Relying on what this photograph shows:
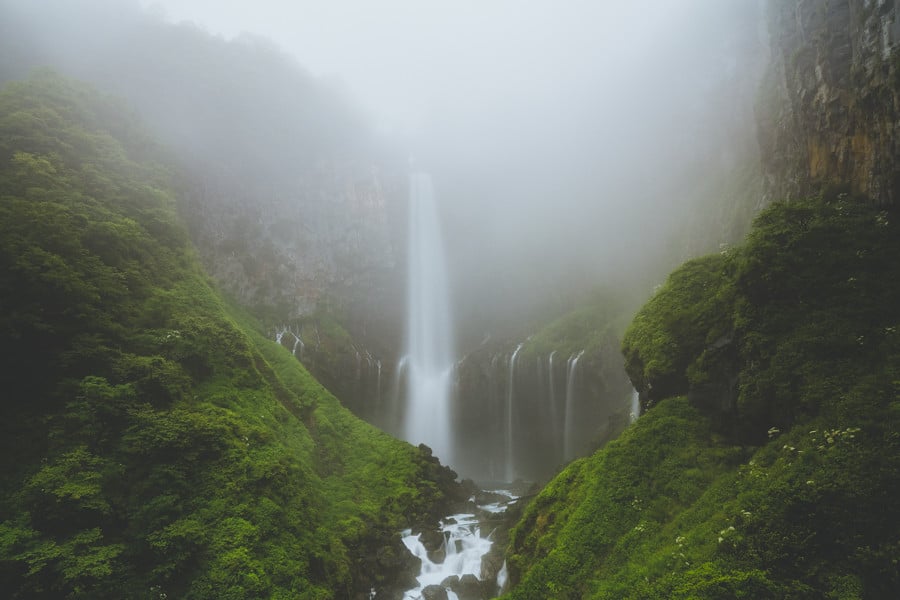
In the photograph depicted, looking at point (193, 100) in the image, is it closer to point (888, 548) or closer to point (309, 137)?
point (309, 137)

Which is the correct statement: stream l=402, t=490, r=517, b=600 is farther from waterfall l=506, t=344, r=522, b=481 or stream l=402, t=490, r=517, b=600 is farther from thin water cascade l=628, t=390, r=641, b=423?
waterfall l=506, t=344, r=522, b=481

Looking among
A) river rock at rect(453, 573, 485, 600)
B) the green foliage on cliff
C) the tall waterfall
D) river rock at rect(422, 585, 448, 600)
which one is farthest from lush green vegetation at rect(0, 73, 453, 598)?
the tall waterfall

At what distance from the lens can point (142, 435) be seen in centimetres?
1148

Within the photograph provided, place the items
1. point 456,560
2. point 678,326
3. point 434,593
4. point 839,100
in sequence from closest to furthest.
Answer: point 839,100 < point 678,326 < point 434,593 < point 456,560

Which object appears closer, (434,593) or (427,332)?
(434,593)

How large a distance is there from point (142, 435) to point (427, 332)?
2953cm

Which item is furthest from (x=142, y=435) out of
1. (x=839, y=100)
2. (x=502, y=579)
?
(x=839, y=100)

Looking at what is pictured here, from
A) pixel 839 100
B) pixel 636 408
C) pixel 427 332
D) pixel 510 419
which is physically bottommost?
pixel 636 408

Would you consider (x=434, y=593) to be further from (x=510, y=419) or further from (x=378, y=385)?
(x=378, y=385)

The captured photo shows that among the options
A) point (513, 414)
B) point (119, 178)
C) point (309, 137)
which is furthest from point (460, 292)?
point (119, 178)

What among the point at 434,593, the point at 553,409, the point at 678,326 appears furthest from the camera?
the point at 553,409

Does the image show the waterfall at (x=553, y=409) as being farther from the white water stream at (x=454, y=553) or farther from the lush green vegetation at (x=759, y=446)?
the lush green vegetation at (x=759, y=446)

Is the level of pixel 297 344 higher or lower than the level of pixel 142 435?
higher

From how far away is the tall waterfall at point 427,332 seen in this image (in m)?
33.5
